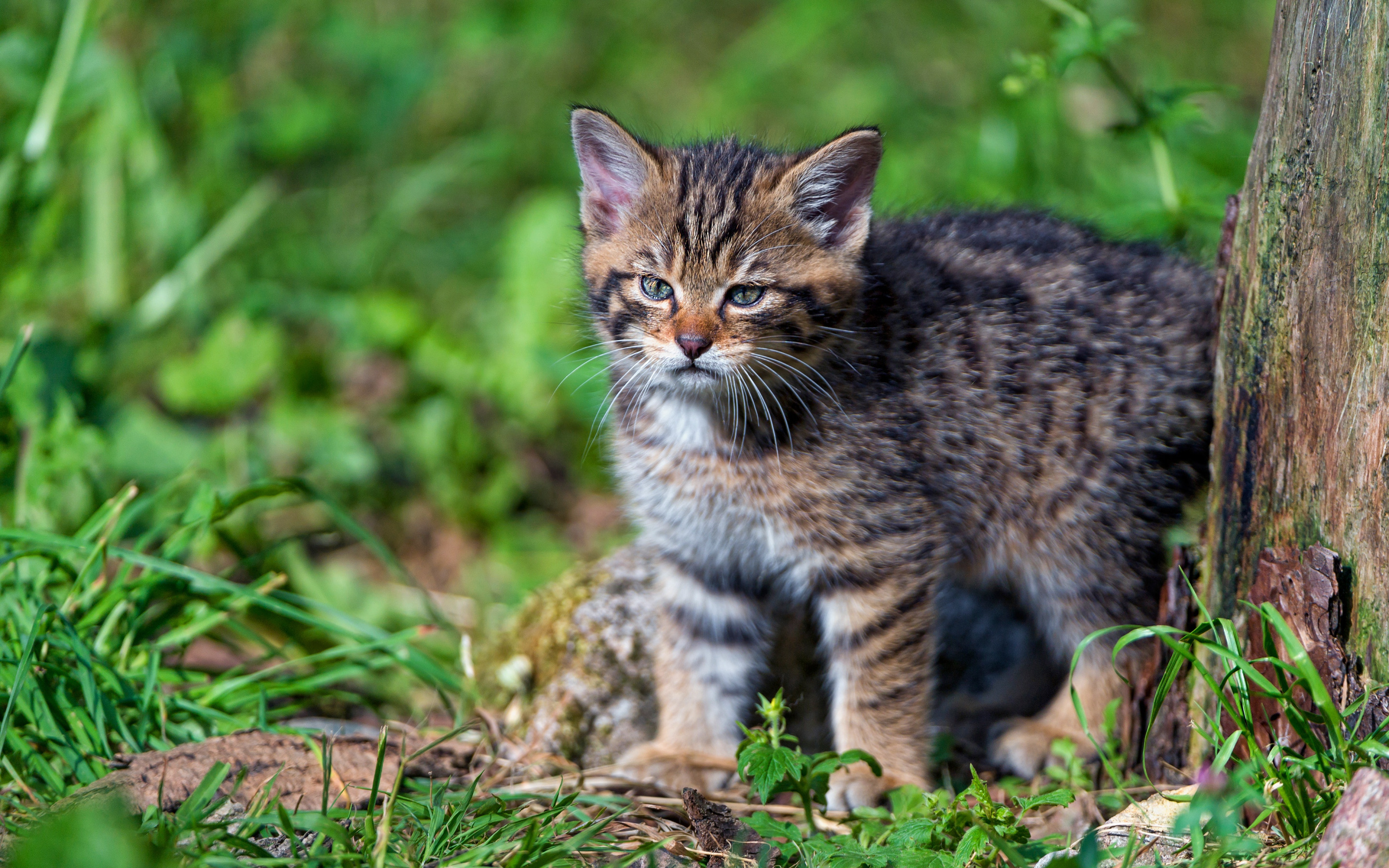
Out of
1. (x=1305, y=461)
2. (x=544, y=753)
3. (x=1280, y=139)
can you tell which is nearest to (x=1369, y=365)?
(x=1305, y=461)

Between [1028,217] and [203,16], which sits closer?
[1028,217]

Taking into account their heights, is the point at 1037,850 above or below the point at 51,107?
below

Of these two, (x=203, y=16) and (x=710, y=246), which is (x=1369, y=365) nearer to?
(x=710, y=246)

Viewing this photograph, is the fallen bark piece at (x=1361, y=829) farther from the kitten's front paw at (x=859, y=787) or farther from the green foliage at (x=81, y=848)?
the green foliage at (x=81, y=848)

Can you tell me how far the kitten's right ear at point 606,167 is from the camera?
321cm

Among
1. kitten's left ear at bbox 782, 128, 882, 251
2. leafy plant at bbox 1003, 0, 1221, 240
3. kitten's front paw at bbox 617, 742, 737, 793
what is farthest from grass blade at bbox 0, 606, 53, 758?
leafy plant at bbox 1003, 0, 1221, 240

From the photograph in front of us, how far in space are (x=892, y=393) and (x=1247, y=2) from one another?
18.0 ft

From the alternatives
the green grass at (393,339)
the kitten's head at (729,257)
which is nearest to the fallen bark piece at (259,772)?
the green grass at (393,339)

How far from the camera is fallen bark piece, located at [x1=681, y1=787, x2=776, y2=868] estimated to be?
100 inches

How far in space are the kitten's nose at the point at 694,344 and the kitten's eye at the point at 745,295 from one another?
0.61 feet

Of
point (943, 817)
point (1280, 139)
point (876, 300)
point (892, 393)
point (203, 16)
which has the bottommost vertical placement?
point (943, 817)

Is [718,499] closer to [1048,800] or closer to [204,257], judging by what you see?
[1048,800]

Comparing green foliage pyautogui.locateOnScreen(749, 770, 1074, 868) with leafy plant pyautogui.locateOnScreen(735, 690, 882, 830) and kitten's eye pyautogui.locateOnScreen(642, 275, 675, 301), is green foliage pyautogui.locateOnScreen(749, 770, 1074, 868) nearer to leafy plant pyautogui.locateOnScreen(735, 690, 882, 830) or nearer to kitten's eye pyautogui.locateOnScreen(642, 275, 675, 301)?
leafy plant pyautogui.locateOnScreen(735, 690, 882, 830)

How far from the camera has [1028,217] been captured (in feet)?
12.2
